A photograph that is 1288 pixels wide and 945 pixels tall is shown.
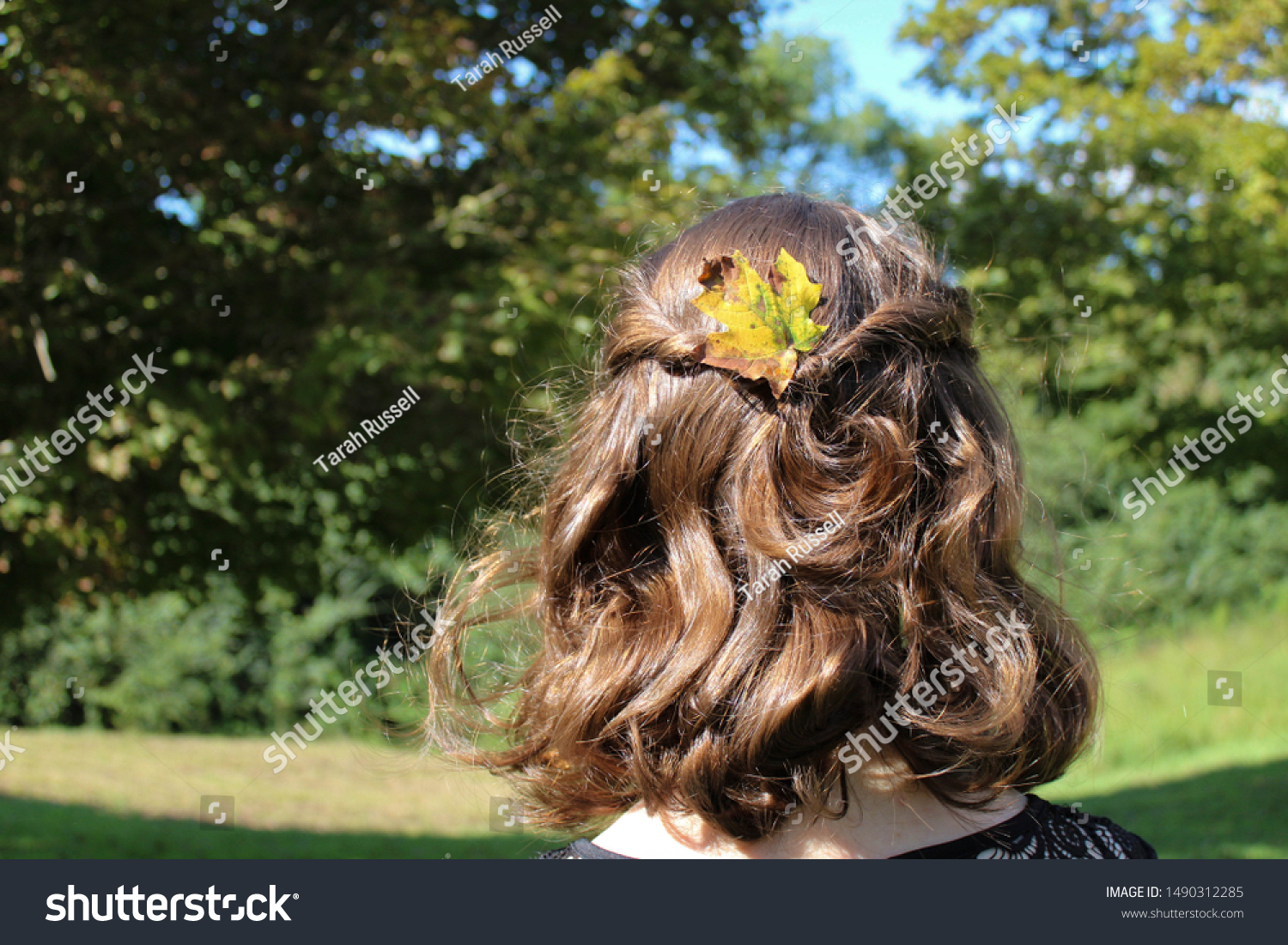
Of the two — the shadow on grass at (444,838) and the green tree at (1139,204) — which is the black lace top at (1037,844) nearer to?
the green tree at (1139,204)

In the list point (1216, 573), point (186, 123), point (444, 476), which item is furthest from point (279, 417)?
point (1216, 573)

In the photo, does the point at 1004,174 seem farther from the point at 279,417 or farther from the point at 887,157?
the point at 887,157

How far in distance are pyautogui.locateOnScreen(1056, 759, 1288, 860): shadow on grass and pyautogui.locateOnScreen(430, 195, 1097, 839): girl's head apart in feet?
15.4

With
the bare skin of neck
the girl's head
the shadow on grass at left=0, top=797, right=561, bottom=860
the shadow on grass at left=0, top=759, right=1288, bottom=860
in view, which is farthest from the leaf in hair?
the shadow on grass at left=0, top=797, right=561, bottom=860

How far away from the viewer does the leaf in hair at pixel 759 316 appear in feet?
3.68

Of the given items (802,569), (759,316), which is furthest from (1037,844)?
(759,316)

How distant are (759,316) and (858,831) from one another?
58 centimetres

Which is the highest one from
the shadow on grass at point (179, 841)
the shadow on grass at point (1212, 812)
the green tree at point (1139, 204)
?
the green tree at point (1139, 204)

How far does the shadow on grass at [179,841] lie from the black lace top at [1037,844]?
468cm

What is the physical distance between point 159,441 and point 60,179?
109cm

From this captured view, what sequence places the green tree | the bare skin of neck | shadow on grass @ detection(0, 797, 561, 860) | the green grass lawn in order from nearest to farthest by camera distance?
the bare skin of neck, the green tree, shadow on grass @ detection(0, 797, 561, 860), the green grass lawn

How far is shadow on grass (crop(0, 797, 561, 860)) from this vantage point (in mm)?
5668

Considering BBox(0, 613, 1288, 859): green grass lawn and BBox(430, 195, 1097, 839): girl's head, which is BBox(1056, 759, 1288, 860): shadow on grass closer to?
BBox(0, 613, 1288, 859): green grass lawn

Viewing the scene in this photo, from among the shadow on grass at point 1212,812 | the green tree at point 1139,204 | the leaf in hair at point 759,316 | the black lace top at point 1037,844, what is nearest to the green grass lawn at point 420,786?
the shadow on grass at point 1212,812
